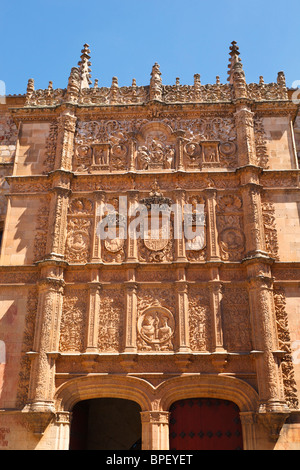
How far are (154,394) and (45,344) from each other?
10.4 ft

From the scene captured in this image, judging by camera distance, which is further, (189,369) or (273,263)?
(273,263)

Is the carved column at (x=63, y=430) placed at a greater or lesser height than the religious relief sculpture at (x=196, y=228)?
lesser

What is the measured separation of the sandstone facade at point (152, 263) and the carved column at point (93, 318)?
4 cm

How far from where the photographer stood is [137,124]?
1611 cm

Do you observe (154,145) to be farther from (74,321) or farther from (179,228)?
(74,321)

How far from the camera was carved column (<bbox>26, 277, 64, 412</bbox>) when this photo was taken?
12344 millimetres

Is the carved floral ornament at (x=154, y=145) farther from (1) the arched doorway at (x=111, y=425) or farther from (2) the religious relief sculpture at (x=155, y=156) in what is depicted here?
(1) the arched doorway at (x=111, y=425)

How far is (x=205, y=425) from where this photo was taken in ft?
41.2

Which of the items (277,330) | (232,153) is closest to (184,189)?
(232,153)

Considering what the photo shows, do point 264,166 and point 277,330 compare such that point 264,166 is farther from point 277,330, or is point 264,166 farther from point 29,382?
point 29,382

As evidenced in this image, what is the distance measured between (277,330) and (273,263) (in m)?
1.88

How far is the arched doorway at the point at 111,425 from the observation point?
15531 mm

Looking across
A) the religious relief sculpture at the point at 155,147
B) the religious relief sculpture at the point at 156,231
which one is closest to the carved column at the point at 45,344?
the religious relief sculpture at the point at 156,231

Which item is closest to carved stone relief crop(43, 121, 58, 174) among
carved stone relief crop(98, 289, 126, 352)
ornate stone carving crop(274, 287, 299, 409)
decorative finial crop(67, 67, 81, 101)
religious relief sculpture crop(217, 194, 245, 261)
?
decorative finial crop(67, 67, 81, 101)
